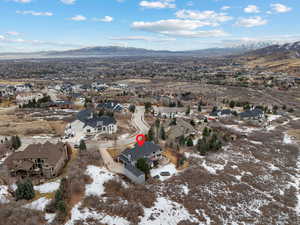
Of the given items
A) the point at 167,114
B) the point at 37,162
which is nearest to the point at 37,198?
the point at 37,162

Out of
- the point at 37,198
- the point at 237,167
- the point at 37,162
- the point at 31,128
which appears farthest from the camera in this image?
the point at 31,128

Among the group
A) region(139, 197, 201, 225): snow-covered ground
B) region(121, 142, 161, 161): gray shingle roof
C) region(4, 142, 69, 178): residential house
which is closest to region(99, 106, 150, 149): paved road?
region(121, 142, 161, 161): gray shingle roof

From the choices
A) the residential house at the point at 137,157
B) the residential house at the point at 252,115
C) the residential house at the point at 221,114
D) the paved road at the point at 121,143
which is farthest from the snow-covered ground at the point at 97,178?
the residential house at the point at 252,115

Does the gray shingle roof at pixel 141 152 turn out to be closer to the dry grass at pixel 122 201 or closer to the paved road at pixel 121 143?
the paved road at pixel 121 143

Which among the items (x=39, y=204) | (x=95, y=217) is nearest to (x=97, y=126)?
(x=39, y=204)

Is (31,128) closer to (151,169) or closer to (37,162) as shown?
(37,162)

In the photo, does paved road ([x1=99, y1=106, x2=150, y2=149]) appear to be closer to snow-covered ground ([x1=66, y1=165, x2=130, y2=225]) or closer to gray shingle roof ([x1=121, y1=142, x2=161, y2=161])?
gray shingle roof ([x1=121, y1=142, x2=161, y2=161])
